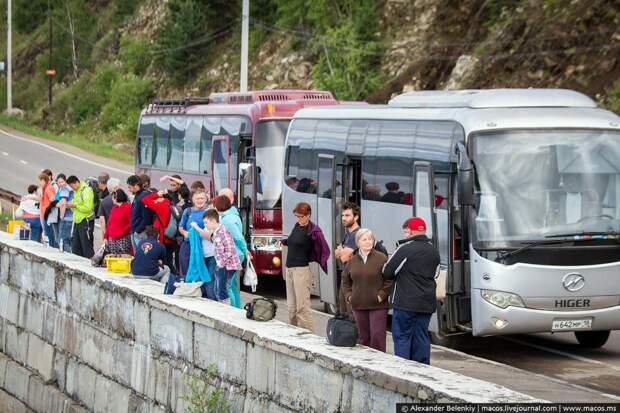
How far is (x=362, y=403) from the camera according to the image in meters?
9.21

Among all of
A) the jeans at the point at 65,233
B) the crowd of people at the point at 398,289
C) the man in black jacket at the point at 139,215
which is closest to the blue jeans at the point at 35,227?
the jeans at the point at 65,233

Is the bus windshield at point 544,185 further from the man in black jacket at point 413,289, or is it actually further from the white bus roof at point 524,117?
the man in black jacket at point 413,289

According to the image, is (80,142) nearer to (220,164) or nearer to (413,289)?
(220,164)

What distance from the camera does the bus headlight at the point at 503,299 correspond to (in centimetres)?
1647

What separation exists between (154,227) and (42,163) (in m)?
40.9

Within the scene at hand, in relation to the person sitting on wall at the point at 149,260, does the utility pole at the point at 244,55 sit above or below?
above

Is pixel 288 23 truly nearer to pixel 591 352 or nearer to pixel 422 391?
pixel 591 352

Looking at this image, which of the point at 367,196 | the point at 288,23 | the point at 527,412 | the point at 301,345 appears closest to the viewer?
the point at 527,412

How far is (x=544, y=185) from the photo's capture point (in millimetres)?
16891

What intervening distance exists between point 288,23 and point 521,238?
48565 mm

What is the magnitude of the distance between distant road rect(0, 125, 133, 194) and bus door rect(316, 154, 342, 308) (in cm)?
2691

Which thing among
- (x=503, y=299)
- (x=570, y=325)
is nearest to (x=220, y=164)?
(x=503, y=299)

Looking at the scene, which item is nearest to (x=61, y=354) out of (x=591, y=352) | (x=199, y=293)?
(x=199, y=293)

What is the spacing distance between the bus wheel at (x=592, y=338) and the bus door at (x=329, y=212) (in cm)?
373
